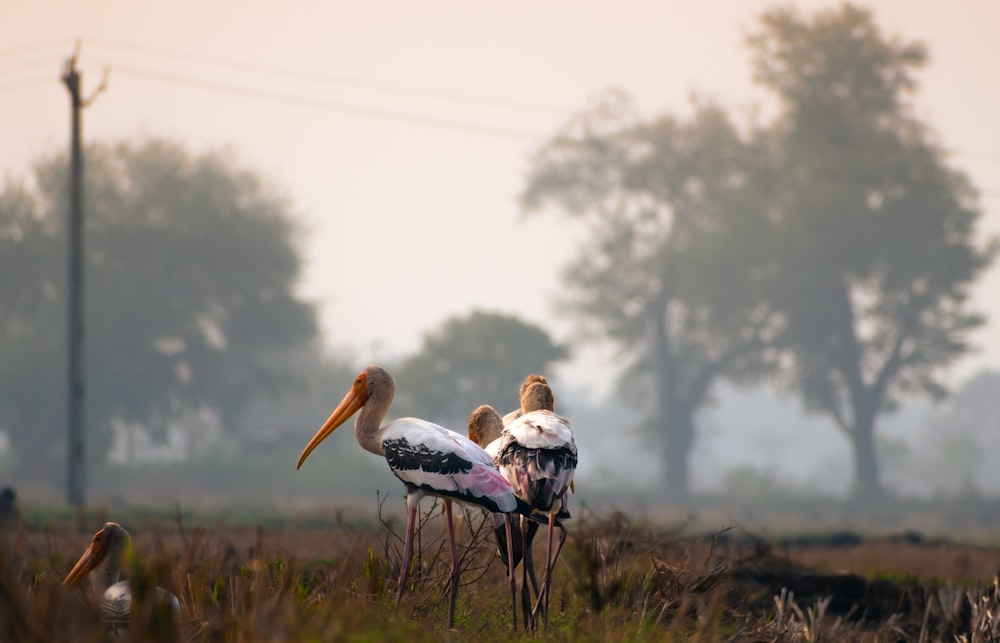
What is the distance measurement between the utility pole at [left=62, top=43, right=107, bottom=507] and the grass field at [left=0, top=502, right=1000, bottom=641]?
7321 mm

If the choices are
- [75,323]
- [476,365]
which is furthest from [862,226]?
[75,323]

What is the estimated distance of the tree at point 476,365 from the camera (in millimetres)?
58031

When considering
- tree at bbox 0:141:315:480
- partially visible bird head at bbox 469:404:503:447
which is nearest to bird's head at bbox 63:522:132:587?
partially visible bird head at bbox 469:404:503:447

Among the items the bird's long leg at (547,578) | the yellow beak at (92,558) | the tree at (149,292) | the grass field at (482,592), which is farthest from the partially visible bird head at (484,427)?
the tree at (149,292)

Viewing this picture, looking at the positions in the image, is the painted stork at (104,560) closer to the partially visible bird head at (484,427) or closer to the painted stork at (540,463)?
the painted stork at (540,463)

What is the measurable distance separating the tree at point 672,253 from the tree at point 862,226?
1.91 metres

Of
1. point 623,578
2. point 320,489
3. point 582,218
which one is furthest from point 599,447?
point 623,578

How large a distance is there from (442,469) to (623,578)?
1.47m

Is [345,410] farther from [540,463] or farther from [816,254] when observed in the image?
[816,254]

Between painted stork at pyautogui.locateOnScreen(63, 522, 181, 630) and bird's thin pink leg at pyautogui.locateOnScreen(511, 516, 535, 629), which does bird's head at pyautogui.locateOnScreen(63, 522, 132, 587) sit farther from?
bird's thin pink leg at pyautogui.locateOnScreen(511, 516, 535, 629)

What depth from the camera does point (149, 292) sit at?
53375 millimetres

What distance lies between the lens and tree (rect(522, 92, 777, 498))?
55.9 meters

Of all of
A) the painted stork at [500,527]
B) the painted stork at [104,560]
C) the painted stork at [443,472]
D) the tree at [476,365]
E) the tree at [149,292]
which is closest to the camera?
the painted stork at [104,560]

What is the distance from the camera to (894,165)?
2090 inches
